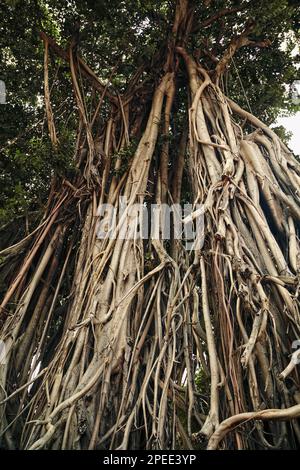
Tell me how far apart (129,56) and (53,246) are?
1941 millimetres

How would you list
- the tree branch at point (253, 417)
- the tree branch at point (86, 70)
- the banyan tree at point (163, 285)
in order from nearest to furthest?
1. the tree branch at point (253, 417)
2. the banyan tree at point (163, 285)
3. the tree branch at point (86, 70)

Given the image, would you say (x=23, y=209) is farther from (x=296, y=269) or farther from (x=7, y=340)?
(x=296, y=269)

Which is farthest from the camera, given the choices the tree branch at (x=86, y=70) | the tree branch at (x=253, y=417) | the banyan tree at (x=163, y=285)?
the tree branch at (x=86, y=70)

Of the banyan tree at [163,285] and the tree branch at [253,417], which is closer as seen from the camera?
the tree branch at [253,417]

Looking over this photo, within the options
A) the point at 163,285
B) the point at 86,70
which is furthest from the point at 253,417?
the point at 86,70

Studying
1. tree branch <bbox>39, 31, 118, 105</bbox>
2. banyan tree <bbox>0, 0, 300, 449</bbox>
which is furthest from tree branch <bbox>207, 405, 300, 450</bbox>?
tree branch <bbox>39, 31, 118, 105</bbox>

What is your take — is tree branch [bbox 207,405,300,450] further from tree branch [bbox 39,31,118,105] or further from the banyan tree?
tree branch [bbox 39,31,118,105]

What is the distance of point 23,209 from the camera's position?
2.71m

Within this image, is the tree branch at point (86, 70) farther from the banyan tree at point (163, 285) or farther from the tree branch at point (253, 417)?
the tree branch at point (253, 417)

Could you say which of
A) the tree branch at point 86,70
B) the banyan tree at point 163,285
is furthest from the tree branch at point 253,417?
the tree branch at point 86,70

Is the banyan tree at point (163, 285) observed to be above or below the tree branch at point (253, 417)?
above

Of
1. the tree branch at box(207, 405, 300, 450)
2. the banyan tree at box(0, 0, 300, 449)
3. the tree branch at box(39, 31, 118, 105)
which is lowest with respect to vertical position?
the tree branch at box(207, 405, 300, 450)
